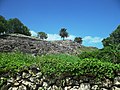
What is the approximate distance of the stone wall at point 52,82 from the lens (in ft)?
31.1

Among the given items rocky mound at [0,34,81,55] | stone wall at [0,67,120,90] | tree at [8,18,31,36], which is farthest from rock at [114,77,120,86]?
tree at [8,18,31,36]

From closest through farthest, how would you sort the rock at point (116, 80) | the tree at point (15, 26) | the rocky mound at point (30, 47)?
1. the rock at point (116, 80)
2. the rocky mound at point (30, 47)
3. the tree at point (15, 26)

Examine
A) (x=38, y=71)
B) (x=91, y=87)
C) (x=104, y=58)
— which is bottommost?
(x=91, y=87)

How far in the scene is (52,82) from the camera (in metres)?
9.79

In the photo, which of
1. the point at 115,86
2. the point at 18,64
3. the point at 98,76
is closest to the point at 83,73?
the point at 98,76

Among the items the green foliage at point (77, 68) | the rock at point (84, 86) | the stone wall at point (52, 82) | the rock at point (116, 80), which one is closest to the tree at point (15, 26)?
the green foliage at point (77, 68)

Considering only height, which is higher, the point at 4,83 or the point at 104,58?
the point at 104,58

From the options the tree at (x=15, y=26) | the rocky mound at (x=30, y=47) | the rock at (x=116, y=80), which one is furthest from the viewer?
the tree at (x=15, y=26)

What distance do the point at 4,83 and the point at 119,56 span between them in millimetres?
5030

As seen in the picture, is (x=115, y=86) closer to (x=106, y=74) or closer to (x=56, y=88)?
(x=106, y=74)

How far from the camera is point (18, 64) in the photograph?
1029cm

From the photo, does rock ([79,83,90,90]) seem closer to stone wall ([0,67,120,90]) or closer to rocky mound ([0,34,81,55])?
stone wall ([0,67,120,90])

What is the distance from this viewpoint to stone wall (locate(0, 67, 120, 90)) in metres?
9.48

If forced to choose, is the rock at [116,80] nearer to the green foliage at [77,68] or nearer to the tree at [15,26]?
the green foliage at [77,68]
